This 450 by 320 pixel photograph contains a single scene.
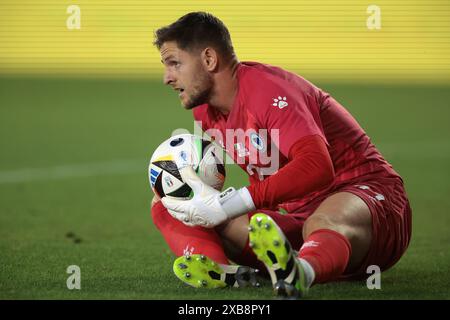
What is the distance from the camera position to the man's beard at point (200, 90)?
477 centimetres

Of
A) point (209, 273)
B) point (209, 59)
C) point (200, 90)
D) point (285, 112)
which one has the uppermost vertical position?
point (209, 59)

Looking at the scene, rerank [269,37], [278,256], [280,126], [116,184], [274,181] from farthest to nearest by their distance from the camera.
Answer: [269,37] < [116,184] < [280,126] < [274,181] < [278,256]

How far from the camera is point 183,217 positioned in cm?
448

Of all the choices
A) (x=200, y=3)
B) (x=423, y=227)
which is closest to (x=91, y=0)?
(x=200, y=3)

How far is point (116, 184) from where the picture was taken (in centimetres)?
995

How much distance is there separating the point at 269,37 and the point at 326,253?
18.7m

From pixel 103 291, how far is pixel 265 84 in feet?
4.69

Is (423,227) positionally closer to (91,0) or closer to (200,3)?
(200,3)

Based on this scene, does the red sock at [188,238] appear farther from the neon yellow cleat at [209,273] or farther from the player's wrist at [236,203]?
the player's wrist at [236,203]

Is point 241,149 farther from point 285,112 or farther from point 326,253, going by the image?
point 326,253

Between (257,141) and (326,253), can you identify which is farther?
(257,141)

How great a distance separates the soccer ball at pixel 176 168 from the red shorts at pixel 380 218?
443 millimetres

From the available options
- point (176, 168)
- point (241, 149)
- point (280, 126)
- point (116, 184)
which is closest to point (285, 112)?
point (280, 126)

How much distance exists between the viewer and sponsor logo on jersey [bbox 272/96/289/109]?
14.6ft
